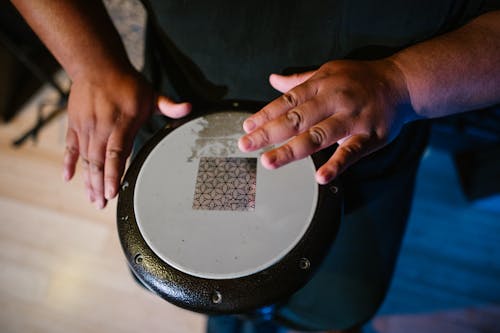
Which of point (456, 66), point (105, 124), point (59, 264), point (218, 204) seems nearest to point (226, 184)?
point (218, 204)

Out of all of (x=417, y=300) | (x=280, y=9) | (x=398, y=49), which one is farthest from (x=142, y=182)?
(x=417, y=300)

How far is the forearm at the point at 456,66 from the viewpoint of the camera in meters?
0.52

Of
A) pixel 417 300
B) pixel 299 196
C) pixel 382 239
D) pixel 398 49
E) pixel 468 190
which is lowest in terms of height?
pixel 417 300

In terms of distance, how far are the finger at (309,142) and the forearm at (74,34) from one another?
37 cm

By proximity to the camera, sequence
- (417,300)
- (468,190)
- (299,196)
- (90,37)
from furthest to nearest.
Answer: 1. (468,190)
2. (417,300)
3. (90,37)
4. (299,196)

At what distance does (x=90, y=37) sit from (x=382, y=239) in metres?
0.71

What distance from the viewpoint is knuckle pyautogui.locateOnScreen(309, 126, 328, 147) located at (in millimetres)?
460

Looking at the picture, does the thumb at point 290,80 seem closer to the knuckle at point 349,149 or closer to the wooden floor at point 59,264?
the knuckle at point 349,149

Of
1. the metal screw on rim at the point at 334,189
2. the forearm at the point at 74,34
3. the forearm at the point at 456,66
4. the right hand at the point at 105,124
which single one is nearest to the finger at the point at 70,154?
the right hand at the point at 105,124

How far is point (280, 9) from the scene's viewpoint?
56cm

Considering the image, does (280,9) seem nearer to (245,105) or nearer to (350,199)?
Answer: (245,105)

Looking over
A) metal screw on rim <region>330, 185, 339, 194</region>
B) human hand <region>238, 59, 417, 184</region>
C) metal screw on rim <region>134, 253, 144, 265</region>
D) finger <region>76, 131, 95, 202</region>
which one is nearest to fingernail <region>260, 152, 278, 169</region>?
human hand <region>238, 59, 417, 184</region>

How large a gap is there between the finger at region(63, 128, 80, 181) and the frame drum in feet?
0.42

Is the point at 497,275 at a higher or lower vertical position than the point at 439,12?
lower
